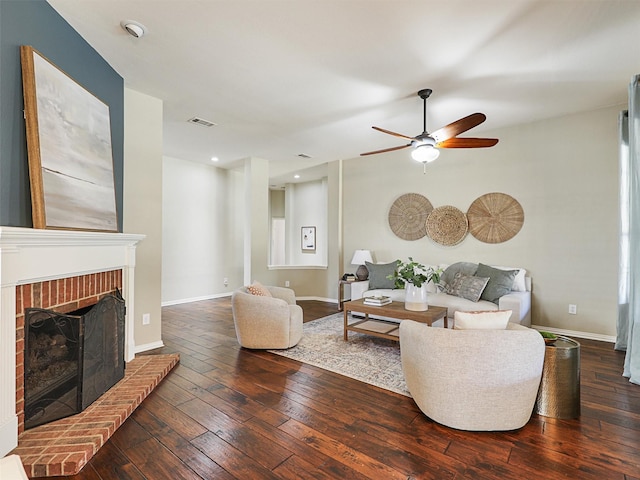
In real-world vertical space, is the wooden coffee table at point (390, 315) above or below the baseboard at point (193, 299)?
above

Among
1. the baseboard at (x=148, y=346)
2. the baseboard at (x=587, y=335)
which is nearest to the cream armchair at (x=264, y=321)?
the baseboard at (x=148, y=346)

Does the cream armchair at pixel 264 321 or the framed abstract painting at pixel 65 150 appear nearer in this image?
the framed abstract painting at pixel 65 150

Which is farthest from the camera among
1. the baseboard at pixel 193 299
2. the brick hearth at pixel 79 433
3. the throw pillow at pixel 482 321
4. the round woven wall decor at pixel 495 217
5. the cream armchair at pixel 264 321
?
the baseboard at pixel 193 299

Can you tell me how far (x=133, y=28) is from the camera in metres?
2.37

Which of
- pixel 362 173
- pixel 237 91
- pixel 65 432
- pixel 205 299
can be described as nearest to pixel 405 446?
pixel 65 432

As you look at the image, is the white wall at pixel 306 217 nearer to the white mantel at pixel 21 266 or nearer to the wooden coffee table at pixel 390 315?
the wooden coffee table at pixel 390 315

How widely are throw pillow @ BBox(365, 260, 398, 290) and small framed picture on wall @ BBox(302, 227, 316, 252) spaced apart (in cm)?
341

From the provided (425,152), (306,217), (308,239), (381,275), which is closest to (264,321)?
(381,275)

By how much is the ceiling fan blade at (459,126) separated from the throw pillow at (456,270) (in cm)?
207

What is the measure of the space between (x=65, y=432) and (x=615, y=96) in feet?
19.2

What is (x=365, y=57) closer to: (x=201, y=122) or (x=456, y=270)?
(x=201, y=122)

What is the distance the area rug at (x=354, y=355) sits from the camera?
2.86 m

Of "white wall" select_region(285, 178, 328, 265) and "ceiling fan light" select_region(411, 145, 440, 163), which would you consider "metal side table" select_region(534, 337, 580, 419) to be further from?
"white wall" select_region(285, 178, 328, 265)

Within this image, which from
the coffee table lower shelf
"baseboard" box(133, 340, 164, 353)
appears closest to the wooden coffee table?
the coffee table lower shelf
